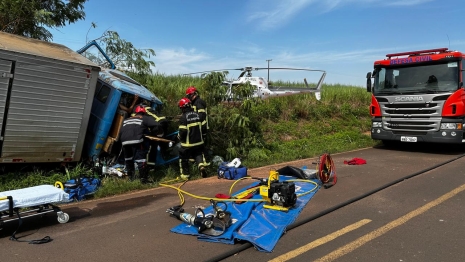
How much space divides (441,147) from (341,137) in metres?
3.40

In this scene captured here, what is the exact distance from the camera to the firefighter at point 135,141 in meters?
6.85

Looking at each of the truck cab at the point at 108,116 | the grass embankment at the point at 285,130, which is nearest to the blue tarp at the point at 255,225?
the grass embankment at the point at 285,130

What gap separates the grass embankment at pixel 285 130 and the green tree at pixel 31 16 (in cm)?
309

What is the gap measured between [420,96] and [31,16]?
36.4 ft

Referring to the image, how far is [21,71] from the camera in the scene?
5809 millimetres

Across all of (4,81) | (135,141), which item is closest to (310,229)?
(135,141)

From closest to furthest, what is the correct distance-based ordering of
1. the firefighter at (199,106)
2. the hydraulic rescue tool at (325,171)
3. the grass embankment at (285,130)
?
1. the hydraulic rescue tool at (325,171)
2. the grass embankment at (285,130)
3. the firefighter at (199,106)

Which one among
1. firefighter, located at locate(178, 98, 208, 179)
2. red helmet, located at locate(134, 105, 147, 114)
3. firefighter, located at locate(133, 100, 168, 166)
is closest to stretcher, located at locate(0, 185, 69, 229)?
red helmet, located at locate(134, 105, 147, 114)

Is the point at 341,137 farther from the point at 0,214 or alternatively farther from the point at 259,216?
the point at 0,214

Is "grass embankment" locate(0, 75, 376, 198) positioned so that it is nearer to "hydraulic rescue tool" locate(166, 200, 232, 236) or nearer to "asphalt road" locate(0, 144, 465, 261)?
"asphalt road" locate(0, 144, 465, 261)

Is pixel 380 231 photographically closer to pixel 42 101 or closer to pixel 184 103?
pixel 184 103

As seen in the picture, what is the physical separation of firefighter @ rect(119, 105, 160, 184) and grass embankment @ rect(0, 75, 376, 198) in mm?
323

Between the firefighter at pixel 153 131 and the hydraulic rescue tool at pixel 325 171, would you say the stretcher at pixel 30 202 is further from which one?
the hydraulic rescue tool at pixel 325 171

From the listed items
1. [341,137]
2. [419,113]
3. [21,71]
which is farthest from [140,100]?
[341,137]
